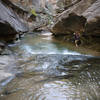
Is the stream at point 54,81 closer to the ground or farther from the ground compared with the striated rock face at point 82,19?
closer to the ground

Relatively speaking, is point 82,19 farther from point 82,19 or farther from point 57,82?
point 57,82

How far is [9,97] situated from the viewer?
12.5ft

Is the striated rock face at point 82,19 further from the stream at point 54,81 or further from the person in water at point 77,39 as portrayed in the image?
the stream at point 54,81

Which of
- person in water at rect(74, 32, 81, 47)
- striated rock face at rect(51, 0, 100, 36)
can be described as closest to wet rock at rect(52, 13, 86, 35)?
striated rock face at rect(51, 0, 100, 36)

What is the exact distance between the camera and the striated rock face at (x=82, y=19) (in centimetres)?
864

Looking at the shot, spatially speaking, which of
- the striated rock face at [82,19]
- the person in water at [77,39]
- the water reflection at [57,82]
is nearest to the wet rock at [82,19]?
the striated rock face at [82,19]

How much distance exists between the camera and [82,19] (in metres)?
11.5

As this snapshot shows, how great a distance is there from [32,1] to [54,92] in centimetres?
2596

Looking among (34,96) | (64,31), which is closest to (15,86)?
(34,96)

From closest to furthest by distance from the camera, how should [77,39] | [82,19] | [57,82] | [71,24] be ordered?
[57,82]
[82,19]
[77,39]
[71,24]

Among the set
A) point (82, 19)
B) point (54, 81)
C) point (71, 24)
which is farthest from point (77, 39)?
point (54, 81)

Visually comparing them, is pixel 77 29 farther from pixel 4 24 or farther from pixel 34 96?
pixel 34 96

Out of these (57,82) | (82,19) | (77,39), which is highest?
(82,19)

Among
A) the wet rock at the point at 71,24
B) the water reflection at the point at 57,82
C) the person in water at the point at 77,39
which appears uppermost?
the wet rock at the point at 71,24
